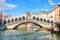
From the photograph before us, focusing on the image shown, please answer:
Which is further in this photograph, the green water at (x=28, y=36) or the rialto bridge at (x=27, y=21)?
the rialto bridge at (x=27, y=21)

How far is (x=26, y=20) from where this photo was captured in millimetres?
26203

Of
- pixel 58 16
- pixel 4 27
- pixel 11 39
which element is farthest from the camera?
pixel 58 16

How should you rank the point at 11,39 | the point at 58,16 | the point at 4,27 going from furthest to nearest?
the point at 58,16, the point at 4,27, the point at 11,39

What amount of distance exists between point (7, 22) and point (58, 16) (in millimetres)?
5323

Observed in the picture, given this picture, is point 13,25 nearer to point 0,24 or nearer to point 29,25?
point 0,24

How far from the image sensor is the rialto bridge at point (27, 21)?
25797mm

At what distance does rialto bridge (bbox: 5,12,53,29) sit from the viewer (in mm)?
25797

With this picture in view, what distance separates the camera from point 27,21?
26172 mm

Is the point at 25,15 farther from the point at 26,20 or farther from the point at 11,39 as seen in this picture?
the point at 11,39

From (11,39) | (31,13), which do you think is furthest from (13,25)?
(11,39)

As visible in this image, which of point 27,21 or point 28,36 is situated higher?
point 27,21

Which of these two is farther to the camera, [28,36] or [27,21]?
[27,21]

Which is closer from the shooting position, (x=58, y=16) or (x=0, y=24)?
(x=0, y=24)

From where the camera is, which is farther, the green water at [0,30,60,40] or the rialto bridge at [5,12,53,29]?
the rialto bridge at [5,12,53,29]
